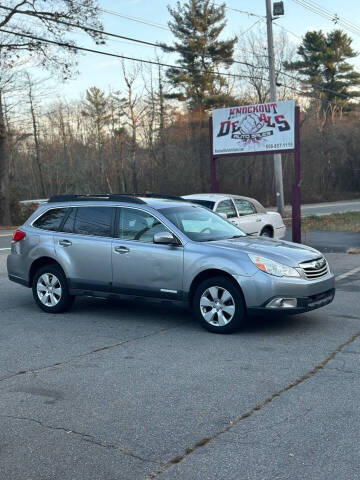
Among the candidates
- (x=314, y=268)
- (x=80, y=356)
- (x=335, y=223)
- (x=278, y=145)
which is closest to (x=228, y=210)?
(x=278, y=145)

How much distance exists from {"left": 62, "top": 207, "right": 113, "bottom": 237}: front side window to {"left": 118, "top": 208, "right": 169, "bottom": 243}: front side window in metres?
0.22

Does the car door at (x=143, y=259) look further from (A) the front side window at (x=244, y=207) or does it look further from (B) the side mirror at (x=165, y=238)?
(A) the front side window at (x=244, y=207)

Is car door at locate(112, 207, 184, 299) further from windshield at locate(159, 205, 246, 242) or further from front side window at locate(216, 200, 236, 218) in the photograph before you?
front side window at locate(216, 200, 236, 218)

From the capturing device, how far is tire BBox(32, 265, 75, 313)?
8.53 m

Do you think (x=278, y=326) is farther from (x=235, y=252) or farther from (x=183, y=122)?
(x=183, y=122)

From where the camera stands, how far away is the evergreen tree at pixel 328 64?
5666 centimetres

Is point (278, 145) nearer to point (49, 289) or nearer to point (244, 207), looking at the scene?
point (244, 207)

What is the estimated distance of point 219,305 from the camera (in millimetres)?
7352

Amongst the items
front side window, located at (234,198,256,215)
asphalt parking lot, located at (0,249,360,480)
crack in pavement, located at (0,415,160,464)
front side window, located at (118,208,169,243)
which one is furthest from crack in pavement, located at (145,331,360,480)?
front side window, located at (234,198,256,215)

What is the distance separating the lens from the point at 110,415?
4.70m

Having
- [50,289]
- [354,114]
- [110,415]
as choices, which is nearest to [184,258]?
[50,289]

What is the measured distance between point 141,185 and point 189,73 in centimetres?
1003

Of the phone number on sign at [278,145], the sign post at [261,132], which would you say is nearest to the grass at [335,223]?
the sign post at [261,132]

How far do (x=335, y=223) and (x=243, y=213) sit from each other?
10.4 metres
